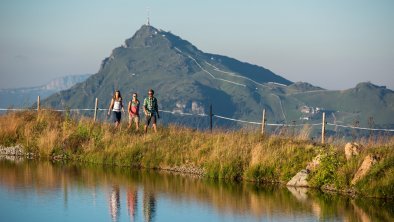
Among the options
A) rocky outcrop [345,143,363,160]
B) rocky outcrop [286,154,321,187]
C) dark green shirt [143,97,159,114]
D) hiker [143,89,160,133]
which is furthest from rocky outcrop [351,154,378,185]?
dark green shirt [143,97,159,114]

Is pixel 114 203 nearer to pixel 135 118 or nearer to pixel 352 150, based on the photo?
pixel 352 150

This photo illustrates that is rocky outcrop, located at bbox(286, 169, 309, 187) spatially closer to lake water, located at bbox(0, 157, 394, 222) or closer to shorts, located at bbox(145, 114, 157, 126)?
lake water, located at bbox(0, 157, 394, 222)

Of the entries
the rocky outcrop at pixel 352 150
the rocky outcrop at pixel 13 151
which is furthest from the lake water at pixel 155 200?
the rocky outcrop at pixel 13 151

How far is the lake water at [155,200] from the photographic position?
66.9 feet

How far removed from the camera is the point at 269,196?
24859 millimetres

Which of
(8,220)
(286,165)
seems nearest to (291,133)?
(286,165)

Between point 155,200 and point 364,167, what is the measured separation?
704 centimetres

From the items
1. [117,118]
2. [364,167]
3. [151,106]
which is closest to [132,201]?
[364,167]

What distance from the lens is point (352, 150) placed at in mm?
27359

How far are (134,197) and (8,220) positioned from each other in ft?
16.7

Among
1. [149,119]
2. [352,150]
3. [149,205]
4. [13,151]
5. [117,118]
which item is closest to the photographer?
[149,205]

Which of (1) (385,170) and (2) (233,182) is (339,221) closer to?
(1) (385,170)

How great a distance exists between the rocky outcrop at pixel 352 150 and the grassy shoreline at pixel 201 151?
0.68ft

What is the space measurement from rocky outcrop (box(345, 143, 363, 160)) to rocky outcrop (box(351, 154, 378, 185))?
942 millimetres
